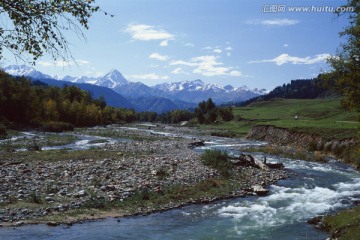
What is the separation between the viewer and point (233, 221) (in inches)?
844

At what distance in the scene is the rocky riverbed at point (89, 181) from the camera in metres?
21.3

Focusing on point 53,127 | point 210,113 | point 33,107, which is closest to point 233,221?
point 53,127

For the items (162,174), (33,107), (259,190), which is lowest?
(259,190)

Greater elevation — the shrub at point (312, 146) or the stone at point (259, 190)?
the shrub at point (312, 146)

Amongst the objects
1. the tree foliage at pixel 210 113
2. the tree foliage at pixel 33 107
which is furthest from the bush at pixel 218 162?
the tree foliage at pixel 210 113

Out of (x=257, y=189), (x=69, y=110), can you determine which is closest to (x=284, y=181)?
(x=257, y=189)

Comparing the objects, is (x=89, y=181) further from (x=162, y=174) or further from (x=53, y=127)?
(x=53, y=127)

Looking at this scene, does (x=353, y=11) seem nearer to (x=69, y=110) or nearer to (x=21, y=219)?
(x=21, y=219)

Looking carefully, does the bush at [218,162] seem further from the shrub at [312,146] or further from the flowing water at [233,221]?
the shrub at [312,146]

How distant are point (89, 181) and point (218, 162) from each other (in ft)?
53.3

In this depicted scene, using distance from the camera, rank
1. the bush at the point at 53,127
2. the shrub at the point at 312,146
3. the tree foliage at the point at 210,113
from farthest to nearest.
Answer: the tree foliage at the point at 210,113, the bush at the point at 53,127, the shrub at the point at 312,146

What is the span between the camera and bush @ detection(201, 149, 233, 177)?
35963mm

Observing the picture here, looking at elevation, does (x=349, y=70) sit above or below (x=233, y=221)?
above

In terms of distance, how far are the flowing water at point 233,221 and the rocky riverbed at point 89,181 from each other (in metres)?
1.51
